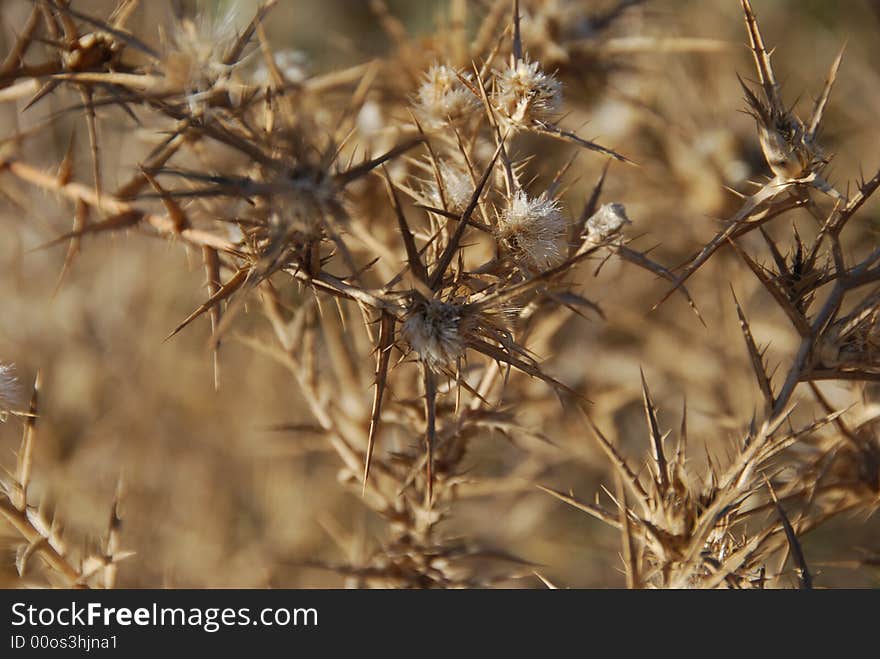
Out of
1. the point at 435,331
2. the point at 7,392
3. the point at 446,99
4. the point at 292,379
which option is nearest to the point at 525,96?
the point at 446,99

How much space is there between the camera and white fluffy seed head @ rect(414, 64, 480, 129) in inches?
43.2

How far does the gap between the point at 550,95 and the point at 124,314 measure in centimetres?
172

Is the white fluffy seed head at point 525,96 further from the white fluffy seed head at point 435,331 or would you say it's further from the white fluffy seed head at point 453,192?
the white fluffy seed head at point 435,331

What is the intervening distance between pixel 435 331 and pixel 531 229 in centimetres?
21

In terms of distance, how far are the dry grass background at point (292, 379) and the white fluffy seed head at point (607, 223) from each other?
0.98 meters

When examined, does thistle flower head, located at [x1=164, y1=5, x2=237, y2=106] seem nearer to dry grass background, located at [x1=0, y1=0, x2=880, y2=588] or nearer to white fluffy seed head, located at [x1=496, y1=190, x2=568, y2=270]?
white fluffy seed head, located at [x1=496, y1=190, x2=568, y2=270]

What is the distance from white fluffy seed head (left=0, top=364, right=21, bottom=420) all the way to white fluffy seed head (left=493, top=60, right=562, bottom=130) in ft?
2.64

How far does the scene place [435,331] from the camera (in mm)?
844

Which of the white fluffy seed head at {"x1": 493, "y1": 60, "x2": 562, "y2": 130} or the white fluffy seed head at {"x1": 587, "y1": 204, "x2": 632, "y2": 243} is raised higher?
the white fluffy seed head at {"x1": 493, "y1": 60, "x2": 562, "y2": 130}

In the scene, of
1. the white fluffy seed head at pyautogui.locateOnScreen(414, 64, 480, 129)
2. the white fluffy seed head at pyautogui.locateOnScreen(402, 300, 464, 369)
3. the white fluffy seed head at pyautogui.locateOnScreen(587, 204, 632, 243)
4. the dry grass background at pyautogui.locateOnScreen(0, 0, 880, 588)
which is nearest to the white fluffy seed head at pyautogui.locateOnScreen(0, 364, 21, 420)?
the white fluffy seed head at pyautogui.locateOnScreen(402, 300, 464, 369)

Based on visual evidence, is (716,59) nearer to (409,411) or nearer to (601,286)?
(601,286)
